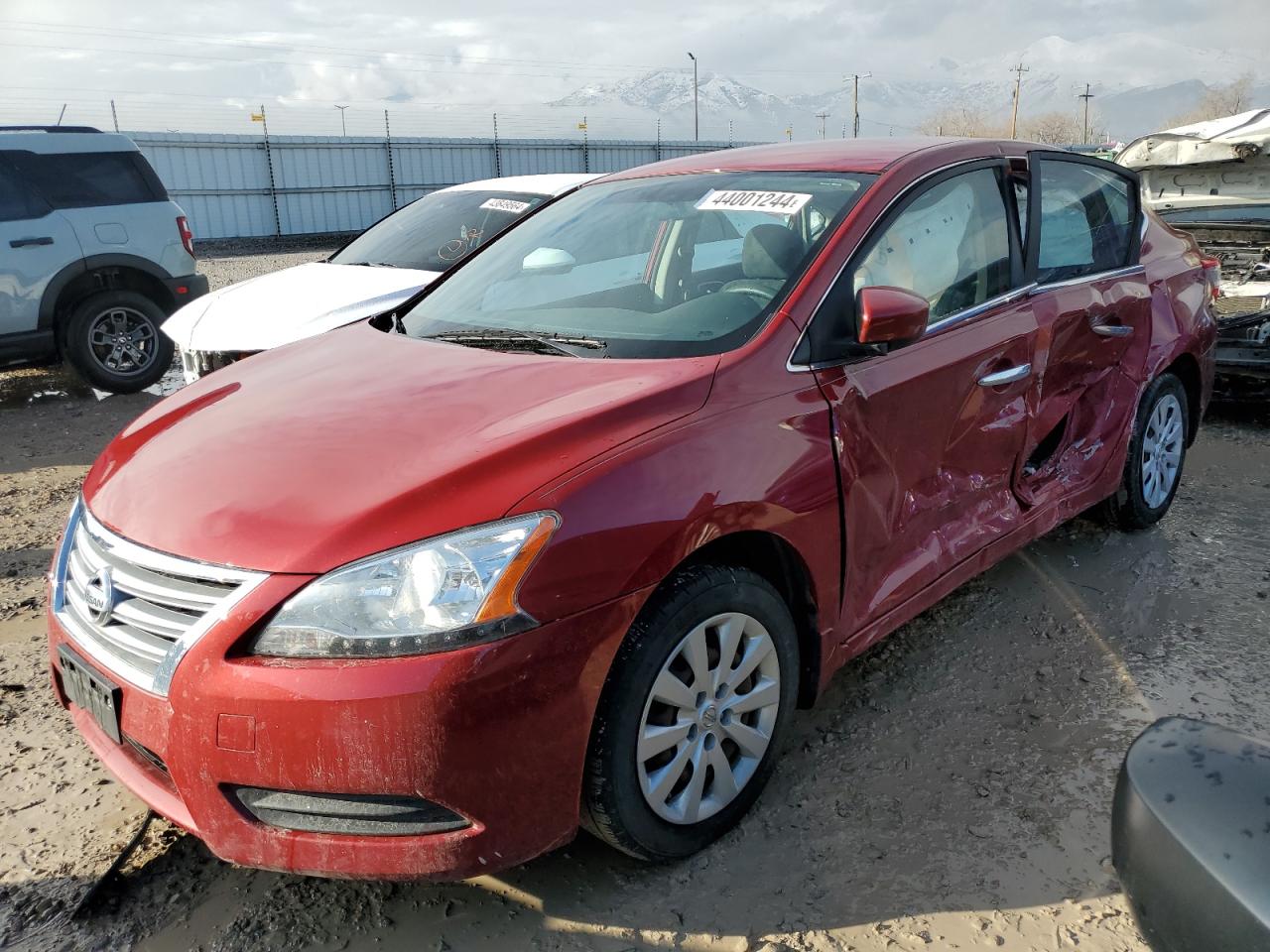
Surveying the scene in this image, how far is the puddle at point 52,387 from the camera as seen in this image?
7578mm

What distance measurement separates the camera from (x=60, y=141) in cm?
734

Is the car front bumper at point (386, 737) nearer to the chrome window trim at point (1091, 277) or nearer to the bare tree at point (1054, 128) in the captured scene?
the chrome window trim at point (1091, 277)

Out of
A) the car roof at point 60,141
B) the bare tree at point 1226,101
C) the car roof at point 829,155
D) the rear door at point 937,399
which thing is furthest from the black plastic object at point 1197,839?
the bare tree at point 1226,101

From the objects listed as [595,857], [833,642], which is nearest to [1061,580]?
[833,642]

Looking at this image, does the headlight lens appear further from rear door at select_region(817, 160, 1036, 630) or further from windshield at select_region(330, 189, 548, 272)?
windshield at select_region(330, 189, 548, 272)

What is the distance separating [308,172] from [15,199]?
58.0 feet

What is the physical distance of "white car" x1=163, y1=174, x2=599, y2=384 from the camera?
539 centimetres

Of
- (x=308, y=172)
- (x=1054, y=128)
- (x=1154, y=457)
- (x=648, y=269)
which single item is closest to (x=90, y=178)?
(x=648, y=269)

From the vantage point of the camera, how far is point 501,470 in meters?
2.01

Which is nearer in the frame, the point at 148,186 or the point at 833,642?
the point at 833,642

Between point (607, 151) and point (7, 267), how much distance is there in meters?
24.1

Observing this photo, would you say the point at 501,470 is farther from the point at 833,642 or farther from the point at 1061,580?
the point at 1061,580

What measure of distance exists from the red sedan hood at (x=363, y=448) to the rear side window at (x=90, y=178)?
570 cm

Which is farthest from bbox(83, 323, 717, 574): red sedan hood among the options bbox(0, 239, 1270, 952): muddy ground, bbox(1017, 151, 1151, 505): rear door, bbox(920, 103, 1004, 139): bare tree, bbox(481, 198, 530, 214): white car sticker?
bbox(920, 103, 1004, 139): bare tree
